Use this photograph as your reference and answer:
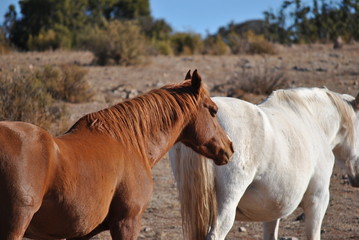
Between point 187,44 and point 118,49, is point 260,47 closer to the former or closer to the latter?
point 118,49

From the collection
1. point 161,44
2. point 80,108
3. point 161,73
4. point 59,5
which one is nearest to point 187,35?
point 161,44

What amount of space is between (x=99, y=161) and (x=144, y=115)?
0.53 m

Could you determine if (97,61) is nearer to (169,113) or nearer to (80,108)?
(80,108)

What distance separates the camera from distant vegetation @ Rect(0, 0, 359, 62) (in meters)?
16.7

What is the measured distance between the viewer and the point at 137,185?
364cm

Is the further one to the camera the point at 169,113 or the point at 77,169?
the point at 169,113

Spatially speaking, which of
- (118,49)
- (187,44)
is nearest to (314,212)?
(118,49)

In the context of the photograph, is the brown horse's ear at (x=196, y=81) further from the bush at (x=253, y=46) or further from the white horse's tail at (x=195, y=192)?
the bush at (x=253, y=46)

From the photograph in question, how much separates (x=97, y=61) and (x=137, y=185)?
1279 cm

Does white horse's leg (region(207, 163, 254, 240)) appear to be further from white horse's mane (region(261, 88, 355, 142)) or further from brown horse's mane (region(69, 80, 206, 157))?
white horse's mane (region(261, 88, 355, 142))

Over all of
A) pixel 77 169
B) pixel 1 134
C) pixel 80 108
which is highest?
pixel 1 134

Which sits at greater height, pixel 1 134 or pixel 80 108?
pixel 1 134

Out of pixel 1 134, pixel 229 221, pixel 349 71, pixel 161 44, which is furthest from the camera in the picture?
pixel 161 44

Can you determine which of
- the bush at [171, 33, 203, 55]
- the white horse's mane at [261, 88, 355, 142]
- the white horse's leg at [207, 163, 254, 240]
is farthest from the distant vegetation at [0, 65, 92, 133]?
the bush at [171, 33, 203, 55]
